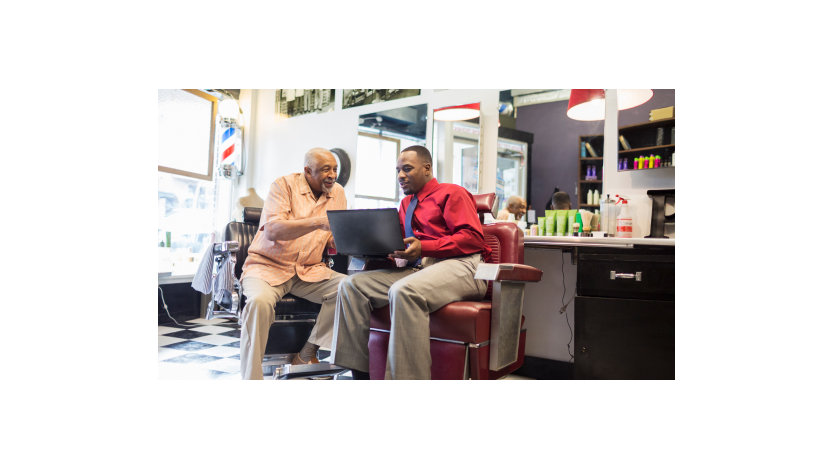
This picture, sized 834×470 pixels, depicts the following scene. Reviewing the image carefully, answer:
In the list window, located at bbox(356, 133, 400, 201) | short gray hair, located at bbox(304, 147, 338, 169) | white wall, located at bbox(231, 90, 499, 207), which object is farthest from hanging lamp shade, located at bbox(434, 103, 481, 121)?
Answer: short gray hair, located at bbox(304, 147, 338, 169)

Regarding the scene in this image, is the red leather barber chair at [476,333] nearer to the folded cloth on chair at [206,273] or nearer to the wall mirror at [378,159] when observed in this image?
the folded cloth on chair at [206,273]

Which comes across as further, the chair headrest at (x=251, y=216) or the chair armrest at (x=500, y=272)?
the chair headrest at (x=251, y=216)

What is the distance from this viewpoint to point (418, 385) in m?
2.04

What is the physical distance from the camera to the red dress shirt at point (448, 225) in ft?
7.64

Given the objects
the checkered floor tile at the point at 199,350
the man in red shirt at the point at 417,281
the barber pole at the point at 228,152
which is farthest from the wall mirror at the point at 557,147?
the barber pole at the point at 228,152

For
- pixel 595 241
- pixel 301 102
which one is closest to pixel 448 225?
pixel 595 241

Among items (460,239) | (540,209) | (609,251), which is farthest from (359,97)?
(609,251)

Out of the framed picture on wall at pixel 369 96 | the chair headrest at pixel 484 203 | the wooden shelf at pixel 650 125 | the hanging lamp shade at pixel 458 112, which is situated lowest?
the chair headrest at pixel 484 203

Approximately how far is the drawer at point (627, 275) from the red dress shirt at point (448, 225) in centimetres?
53

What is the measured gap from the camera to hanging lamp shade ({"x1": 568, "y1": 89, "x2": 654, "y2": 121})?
2.80 m

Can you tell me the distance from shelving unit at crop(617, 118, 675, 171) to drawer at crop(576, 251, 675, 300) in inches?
28.5

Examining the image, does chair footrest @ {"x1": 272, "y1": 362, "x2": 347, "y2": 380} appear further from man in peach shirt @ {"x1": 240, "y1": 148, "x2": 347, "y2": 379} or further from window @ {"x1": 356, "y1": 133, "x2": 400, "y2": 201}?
window @ {"x1": 356, "y1": 133, "x2": 400, "y2": 201}

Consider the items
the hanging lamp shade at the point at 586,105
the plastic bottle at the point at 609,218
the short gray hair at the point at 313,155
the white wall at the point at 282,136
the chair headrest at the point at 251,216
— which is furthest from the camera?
the white wall at the point at 282,136

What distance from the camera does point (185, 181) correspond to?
4.20 metres
